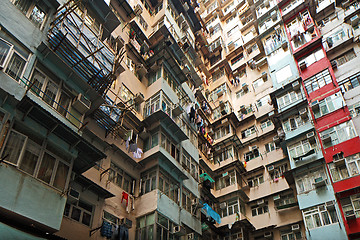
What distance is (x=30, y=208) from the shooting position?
10.6 metres

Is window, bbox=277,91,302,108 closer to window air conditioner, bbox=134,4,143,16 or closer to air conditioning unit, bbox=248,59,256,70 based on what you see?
air conditioning unit, bbox=248,59,256,70

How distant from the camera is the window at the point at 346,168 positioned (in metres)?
20.1

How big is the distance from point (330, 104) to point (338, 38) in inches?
298

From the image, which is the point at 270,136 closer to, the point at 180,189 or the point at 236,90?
the point at 236,90

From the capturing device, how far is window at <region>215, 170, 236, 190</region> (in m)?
28.0

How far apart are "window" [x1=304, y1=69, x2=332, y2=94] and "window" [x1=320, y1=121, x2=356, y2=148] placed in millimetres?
4426

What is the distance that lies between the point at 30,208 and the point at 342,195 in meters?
19.0

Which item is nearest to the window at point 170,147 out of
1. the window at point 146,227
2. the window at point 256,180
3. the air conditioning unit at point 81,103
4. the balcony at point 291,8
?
the window at point 146,227

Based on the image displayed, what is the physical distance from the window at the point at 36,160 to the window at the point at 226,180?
1820cm

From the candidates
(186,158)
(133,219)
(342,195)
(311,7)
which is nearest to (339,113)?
(342,195)

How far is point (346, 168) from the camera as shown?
20.7 metres

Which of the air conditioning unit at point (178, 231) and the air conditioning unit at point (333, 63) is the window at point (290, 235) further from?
the air conditioning unit at point (333, 63)

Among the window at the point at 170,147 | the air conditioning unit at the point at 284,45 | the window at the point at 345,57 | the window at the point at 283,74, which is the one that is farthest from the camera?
the air conditioning unit at the point at 284,45

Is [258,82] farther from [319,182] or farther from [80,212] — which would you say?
[80,212]
